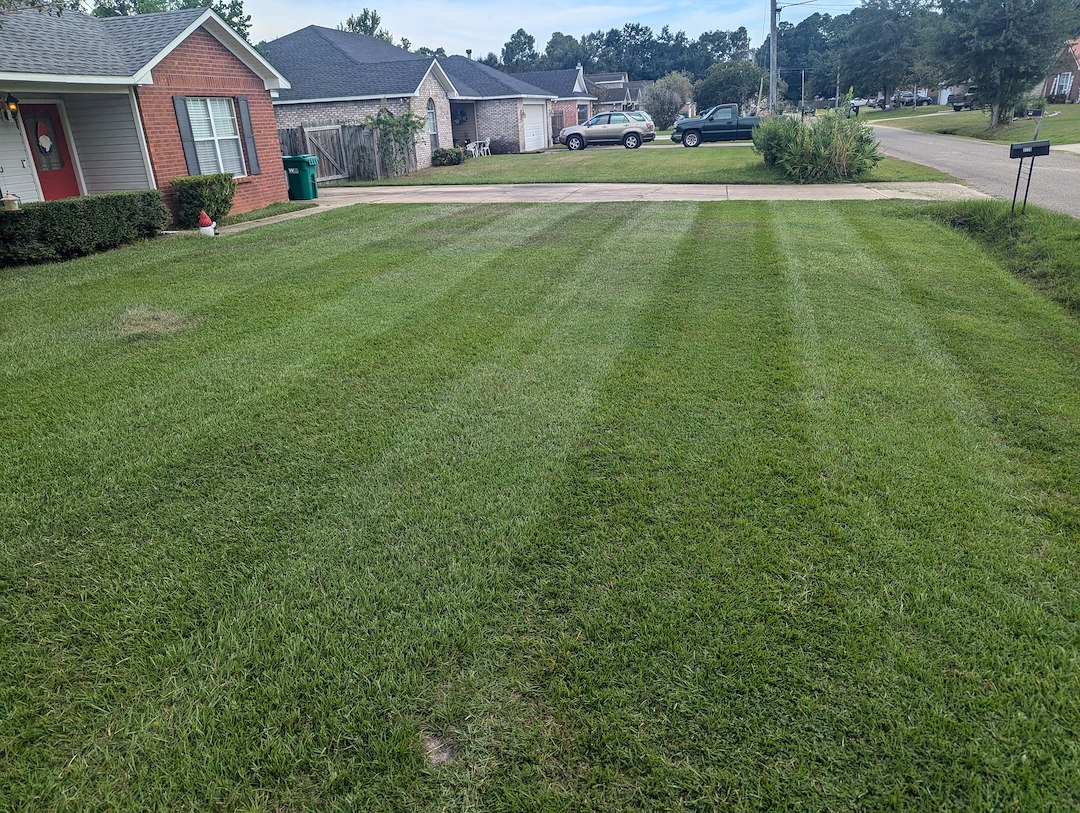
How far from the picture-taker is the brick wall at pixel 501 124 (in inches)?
1227

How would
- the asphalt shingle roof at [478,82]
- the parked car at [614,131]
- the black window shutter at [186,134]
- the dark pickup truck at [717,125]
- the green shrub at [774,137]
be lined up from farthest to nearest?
the asphalt shingle roof at [478,82] < the parked car at [614,131] < the dark pickup truck at [717,125] < the green shrub at [774,137] < the black window shutter at [186,134]

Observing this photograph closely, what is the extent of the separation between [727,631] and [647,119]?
3206 centimetres

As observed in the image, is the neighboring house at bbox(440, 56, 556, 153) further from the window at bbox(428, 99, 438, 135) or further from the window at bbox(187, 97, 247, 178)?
the window at bbox(187, 97, 247, 178)

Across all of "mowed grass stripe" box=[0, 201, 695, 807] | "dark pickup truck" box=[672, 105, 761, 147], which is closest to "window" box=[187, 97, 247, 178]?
"mowed grass stripe" box=[0, 201, 695, 807]

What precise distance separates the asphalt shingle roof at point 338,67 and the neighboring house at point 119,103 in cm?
1055

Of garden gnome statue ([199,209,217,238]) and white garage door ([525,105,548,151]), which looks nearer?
garden gnome statue ([199,209,217,238])

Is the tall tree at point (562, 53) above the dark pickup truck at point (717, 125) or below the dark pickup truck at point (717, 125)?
above

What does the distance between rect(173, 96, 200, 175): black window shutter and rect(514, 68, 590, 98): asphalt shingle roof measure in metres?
31.9

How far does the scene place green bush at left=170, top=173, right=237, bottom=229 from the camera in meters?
12.1

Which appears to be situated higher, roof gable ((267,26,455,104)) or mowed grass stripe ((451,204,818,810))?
roof gable ((267,26,455,104))

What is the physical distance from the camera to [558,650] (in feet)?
8.36

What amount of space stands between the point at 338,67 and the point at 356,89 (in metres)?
2.37

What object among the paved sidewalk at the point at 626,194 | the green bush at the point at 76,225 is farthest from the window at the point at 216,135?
the green bush at the point at 76,225

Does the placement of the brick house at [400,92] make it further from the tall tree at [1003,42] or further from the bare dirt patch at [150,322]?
the tall tree at [1003,42]
